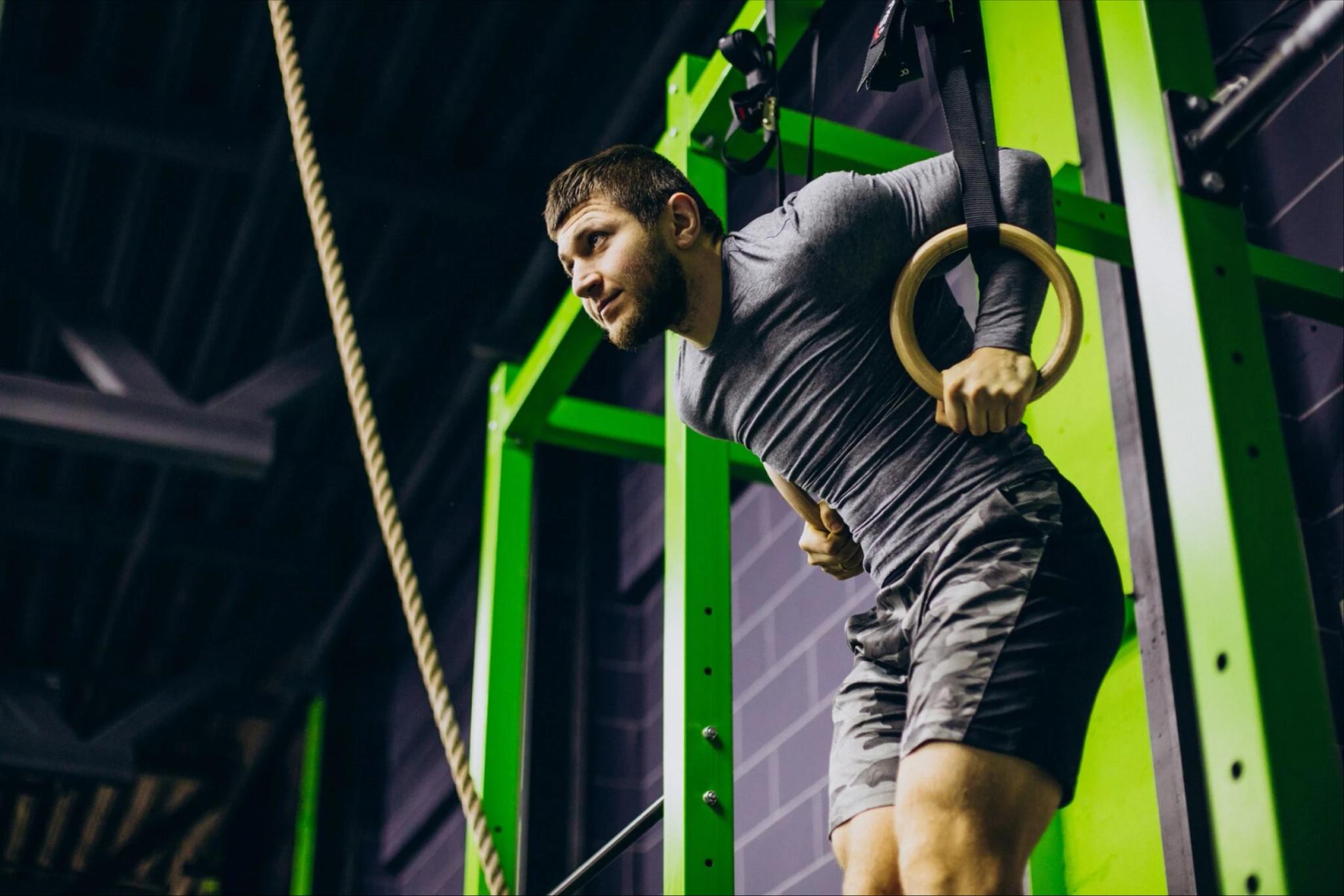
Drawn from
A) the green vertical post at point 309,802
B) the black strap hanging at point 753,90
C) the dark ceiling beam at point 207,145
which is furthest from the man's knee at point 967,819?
the green vertical post at point 309,802

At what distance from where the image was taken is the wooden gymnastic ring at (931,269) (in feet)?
5.94

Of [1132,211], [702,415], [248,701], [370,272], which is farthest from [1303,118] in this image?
[248,701]

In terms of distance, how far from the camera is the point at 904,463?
Result: 6.06ft

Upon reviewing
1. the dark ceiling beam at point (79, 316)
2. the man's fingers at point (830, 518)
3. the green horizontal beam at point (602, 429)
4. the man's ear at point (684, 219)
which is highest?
the dark ceiling beam at point (79, 316)

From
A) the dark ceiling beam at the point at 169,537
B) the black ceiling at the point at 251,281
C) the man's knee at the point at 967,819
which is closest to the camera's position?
the man's knee at the point at 967,819

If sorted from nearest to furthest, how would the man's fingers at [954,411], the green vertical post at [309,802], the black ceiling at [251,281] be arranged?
the man's fingers at [954,411]
the black ceiling at [251,281]
the green vertical post at [309,802]

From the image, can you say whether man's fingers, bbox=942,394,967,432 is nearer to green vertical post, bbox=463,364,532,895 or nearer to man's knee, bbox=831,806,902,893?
man's knee, bbox=831,806,902,893

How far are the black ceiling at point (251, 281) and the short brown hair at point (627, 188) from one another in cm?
286

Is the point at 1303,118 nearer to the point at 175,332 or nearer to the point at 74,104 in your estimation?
the point at 74,104

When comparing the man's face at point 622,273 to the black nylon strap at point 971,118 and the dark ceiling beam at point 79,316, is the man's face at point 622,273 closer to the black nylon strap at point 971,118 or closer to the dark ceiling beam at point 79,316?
the black nylon strap at point 971,118

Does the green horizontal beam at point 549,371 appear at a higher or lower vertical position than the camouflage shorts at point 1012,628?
higher

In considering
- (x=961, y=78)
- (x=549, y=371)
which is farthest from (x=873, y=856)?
(x=549, y=371)

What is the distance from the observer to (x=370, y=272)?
6043mm

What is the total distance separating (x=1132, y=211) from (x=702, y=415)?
0.63 metres
